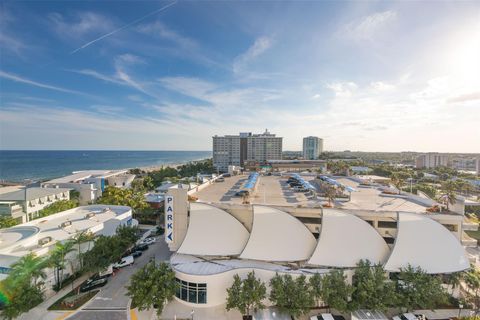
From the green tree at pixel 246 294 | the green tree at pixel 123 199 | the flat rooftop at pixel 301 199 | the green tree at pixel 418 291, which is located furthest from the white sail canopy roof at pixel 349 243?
the green tree at pixel 123 199

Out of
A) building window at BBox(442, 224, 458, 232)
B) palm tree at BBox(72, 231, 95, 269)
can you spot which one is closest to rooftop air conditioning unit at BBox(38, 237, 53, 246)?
palm tree at BBox(72, 231, 95, 269)

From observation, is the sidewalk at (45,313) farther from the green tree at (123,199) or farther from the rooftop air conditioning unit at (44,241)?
the green tree at (123,199)

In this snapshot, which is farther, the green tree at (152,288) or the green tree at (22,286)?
the green tree at (152,288)

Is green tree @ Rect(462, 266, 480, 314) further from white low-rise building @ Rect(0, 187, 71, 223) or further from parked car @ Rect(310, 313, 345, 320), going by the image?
white low-rise building @ Rect(0, 187, 71, 223)

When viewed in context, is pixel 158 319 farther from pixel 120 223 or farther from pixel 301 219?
pixel 120 223

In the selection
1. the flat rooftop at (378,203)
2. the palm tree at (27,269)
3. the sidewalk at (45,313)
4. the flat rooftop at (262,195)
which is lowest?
the sidewalk at (45,313)

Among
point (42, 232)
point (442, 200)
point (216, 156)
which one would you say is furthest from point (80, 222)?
point (216, 156)
